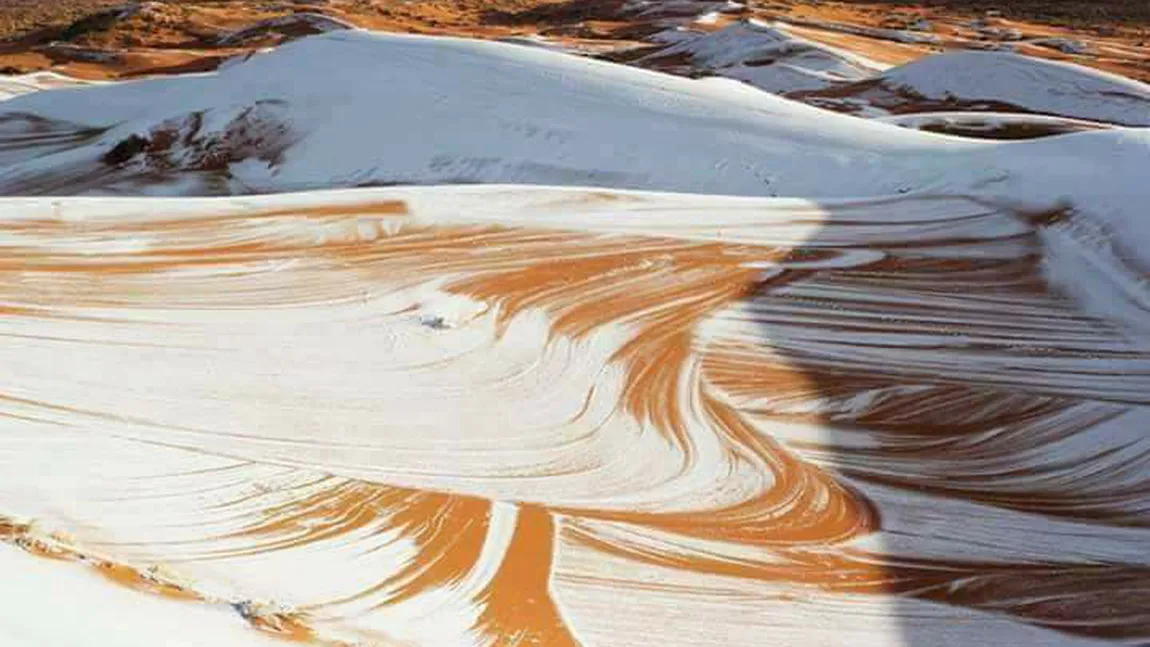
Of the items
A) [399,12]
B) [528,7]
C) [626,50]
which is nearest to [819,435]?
[626,50]

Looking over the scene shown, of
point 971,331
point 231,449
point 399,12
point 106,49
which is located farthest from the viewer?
point 399,12

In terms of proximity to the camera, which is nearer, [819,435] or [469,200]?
[819,435]

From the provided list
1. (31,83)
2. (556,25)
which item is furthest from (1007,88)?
(556,25)

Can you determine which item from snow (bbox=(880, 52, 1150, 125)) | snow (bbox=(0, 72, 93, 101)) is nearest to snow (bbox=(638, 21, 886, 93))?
snow (bbox=(880, 52, 1150, 125))

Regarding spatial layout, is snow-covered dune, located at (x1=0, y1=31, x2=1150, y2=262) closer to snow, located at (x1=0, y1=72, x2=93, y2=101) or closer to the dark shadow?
the dark shadow

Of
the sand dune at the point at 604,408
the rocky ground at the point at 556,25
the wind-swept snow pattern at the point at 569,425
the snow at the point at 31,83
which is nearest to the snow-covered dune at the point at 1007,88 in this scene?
the rocky ground at the point at 556,25

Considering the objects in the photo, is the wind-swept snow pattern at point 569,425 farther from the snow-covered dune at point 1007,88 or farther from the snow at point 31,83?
the snow at point 31,83

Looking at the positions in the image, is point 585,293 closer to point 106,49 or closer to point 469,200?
point 469,200
